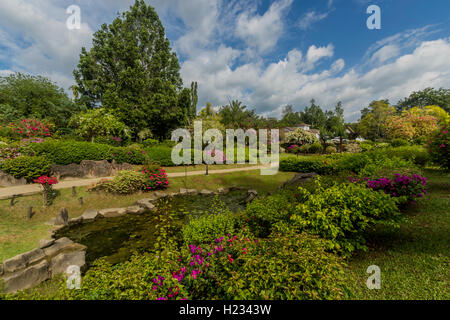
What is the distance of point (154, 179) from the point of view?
10.8 m

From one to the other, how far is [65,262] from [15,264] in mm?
1106

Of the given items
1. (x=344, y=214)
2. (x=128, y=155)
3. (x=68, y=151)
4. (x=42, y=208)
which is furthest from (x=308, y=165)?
(x=68, y=151)

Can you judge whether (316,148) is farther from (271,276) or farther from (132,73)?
(271,276)

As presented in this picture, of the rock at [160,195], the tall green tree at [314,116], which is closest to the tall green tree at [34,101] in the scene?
the rock at [160,195]

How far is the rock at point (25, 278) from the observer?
348cm

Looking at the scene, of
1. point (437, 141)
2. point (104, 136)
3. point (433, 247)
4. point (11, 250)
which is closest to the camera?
point (433, 247)

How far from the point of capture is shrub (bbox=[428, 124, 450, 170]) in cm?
752

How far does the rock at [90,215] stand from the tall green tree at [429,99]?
3371 inches

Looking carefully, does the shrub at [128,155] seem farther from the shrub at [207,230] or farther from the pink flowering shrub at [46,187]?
the shrub at [207,230]

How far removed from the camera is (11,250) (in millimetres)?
4801
